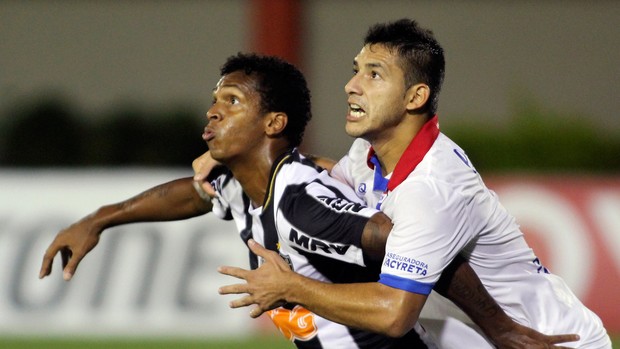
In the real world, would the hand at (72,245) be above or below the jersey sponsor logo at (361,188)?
below

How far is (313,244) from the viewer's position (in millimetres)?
4539

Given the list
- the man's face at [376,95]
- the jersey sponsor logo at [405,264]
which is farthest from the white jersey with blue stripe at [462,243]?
the man's face at [376,95]

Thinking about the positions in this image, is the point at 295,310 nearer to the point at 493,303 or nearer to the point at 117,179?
the point at 493,303

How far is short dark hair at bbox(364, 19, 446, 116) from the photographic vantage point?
4.75 meters

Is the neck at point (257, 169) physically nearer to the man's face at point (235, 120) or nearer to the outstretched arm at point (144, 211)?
the man's face at point (235, 120)

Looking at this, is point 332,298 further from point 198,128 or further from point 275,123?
point 198,128

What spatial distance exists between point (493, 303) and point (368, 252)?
1.80 feet

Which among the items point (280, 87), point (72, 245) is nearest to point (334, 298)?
point (280, 87)

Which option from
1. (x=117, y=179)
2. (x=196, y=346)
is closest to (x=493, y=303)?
(x=196, y=346)

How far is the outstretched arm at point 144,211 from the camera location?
549cm

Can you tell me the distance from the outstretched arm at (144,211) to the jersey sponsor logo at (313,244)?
41.4 inches

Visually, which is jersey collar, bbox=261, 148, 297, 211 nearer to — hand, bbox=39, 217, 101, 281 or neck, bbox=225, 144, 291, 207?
neck, bbox=225, 144, 291, 207

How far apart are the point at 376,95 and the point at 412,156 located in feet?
Result: 0.95

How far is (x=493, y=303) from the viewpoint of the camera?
180 inches
